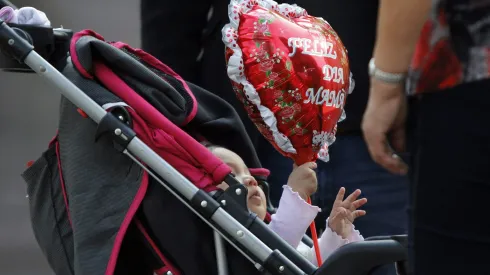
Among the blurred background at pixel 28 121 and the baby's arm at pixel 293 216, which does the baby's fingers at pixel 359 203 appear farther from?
the blurred background at pixel 28 121

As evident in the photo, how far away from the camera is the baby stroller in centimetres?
254

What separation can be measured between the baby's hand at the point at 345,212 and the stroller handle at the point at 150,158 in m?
0.39

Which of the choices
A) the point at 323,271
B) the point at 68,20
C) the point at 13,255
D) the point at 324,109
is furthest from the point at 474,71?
the point at 68,20

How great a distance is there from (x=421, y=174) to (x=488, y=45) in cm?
23

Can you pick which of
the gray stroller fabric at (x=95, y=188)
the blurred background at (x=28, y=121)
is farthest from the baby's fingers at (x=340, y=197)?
the blurred background at (x=28, y=121)

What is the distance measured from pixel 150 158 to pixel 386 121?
36.6 inches

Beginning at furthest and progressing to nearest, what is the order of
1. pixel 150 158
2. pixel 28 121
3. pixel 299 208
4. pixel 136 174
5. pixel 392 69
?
pixel 28 121 < pixel 299 208 < pixel 136 174 < pixel 150 158 < pixel 392 69

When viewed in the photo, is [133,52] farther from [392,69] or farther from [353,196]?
[392,69]

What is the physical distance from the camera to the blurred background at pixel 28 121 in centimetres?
573

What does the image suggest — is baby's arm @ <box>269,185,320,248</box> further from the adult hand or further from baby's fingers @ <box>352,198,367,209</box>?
the adult hand

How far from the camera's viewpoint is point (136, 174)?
8.66ft

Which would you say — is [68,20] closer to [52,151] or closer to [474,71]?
[52,151]

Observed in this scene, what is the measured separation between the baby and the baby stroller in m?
0.14

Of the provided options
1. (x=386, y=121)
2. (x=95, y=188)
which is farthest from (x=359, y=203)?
(x=386, y=121)
